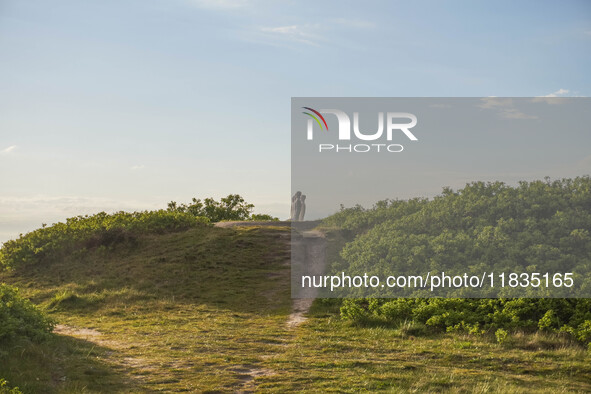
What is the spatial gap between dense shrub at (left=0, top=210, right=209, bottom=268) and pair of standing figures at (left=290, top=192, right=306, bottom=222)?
385 cm

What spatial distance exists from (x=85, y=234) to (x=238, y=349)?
43.5 ft

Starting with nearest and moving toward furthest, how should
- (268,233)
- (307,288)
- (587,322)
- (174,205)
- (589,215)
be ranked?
(587,322) → (589,215) → (307,288) → (268,233) → (174,205)

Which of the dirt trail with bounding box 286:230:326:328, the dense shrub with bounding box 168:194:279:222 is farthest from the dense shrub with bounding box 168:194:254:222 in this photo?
the dirt trail with bounding box 286:230:326:328

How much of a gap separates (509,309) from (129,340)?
7666mm

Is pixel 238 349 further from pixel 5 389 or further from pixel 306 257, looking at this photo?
pixel 306 257

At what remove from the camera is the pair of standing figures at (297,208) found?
21.9m

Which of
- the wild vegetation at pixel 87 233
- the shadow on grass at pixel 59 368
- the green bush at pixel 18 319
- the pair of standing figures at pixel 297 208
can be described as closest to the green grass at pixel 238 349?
the shadow on grass at pixel 59 368

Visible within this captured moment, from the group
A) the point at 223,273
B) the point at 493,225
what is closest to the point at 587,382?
the point at 493,225

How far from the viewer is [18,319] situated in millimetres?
9312

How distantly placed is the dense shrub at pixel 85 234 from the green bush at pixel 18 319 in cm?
1030

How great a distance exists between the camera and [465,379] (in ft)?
25.5

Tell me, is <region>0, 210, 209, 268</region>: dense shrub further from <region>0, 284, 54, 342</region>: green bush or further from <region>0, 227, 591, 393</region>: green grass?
<region>0, 284, 54, 342</region>: green bush

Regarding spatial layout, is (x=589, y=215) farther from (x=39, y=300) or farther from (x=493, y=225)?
(x=39, y=300)

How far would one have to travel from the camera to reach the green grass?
25.3 feet
